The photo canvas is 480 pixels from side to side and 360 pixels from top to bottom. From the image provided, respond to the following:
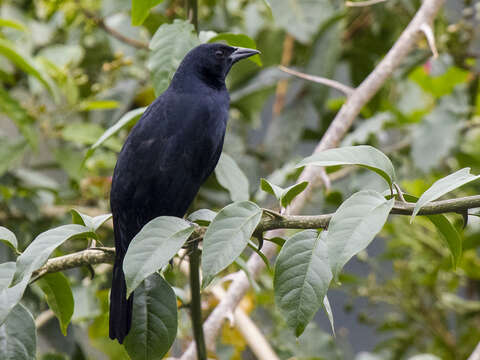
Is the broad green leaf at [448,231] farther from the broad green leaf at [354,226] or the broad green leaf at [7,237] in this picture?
the broad green leaf at [7,237]

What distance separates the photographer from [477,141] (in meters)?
2.05

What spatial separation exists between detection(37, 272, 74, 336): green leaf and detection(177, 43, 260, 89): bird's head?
0.42 metres

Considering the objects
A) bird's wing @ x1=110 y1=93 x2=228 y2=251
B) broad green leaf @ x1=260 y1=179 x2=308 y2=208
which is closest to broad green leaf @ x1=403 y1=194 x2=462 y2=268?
broad green leaf @ x1=260 y1=179 x2=308 y2=208

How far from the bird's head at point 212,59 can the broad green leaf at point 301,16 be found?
2.88 feet

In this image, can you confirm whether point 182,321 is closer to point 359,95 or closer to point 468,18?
point 359,95

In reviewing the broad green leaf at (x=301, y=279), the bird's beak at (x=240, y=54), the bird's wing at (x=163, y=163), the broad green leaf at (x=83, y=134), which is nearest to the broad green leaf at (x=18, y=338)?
the bird's wing at (x=163, y=163)

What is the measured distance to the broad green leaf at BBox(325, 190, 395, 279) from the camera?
551mm

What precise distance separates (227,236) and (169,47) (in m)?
0.47

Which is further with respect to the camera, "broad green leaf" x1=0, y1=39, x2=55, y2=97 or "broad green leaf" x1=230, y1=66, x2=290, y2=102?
"broad green leaf" x1=230, y1=66, x2=290, y2=102

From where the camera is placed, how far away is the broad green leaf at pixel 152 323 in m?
0.76

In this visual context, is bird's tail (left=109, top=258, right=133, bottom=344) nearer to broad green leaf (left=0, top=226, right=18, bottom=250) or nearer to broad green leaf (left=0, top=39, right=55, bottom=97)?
broad green leaf (left=0, top=226, right=18, bottom=250)

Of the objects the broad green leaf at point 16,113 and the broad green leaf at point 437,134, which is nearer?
the broad green leaf at point 16,113

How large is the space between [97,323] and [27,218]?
1.28ft

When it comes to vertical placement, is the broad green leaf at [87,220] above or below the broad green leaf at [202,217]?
below
